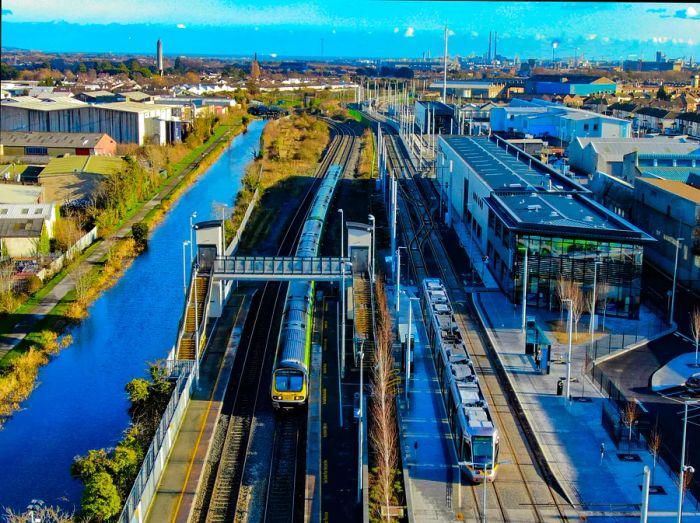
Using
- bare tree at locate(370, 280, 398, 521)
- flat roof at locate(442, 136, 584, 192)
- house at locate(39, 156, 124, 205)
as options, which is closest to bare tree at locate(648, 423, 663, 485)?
bare tree at locate(370, 280, 398, 521)

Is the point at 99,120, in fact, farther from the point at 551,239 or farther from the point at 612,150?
the point at 551,239

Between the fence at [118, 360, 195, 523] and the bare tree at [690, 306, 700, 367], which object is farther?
the bare tree at [690, 306, 700, 367]

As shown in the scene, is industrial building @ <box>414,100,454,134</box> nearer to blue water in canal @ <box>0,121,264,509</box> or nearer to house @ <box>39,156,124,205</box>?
house @ <box>39,156,124,205</box>

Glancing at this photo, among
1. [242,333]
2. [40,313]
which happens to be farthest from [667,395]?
[40,313]

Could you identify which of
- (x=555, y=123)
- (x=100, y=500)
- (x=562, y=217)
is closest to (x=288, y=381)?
(x=100, y=500)

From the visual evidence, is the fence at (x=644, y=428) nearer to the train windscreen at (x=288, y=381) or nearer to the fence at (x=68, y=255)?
the train windscreen at (x=288, y=381)

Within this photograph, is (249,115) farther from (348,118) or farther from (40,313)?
(40,313)
